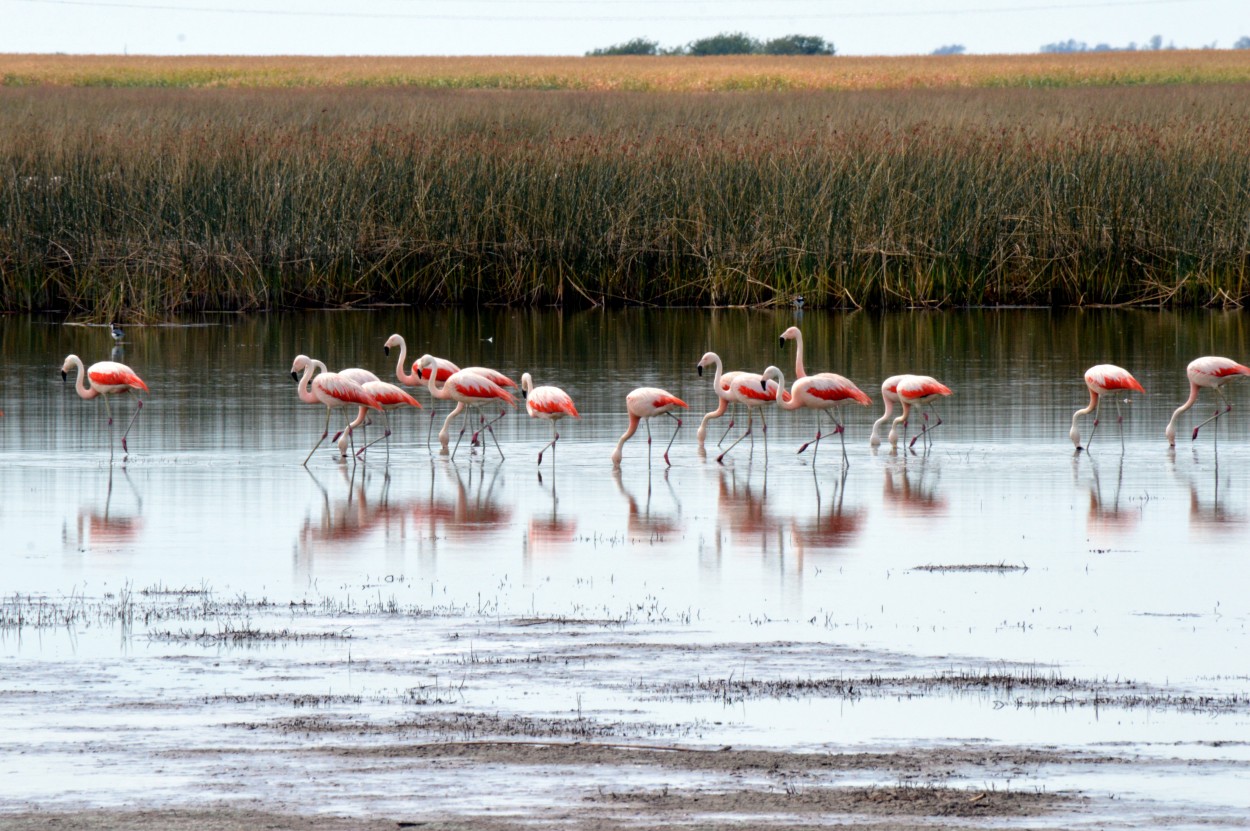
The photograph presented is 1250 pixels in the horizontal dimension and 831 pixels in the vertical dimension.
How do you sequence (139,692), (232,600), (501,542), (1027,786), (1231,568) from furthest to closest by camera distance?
(501,542) → (1231,568) → (232,600) → (139,692) → (1027,786)

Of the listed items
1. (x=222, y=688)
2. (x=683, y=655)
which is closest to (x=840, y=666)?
(x=683, y=655)

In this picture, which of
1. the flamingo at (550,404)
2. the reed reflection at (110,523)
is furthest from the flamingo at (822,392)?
the reed reflection at (110,523)

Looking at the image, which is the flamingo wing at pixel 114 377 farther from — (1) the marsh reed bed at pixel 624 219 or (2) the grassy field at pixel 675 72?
(2) the grassy field at pixel 675 72

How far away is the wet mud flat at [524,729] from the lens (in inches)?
220

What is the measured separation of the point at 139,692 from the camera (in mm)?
7035

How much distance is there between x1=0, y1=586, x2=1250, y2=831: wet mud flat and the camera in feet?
18.3

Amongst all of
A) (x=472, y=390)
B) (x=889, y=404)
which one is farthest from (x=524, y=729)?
(x=889, y=404)

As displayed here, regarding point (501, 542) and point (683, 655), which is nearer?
point (683, 655)

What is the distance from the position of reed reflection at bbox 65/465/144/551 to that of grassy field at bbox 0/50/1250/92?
5075 cm

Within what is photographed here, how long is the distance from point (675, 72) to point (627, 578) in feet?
203

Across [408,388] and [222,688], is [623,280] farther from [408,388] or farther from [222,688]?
[222,688]

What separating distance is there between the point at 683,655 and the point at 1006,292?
18802 mm

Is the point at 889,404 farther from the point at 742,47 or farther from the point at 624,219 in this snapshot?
the point at 742,47

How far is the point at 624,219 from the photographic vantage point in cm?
2550
